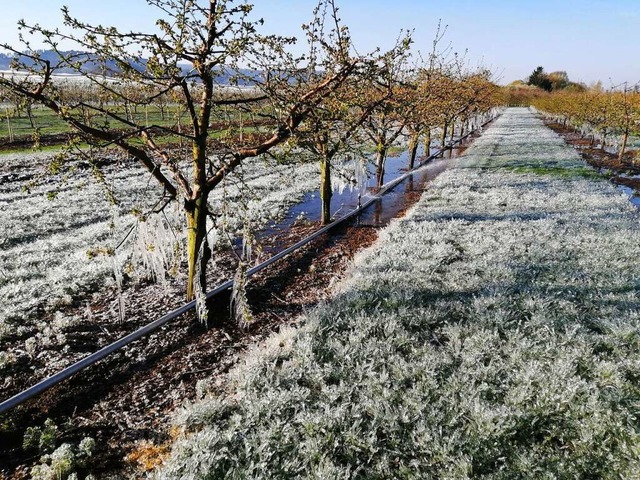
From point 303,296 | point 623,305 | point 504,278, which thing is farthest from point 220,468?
point 623,305

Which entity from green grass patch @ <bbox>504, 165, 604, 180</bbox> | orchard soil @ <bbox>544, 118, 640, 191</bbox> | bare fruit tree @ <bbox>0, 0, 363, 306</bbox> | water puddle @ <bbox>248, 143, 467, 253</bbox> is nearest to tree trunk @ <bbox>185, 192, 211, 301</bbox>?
bare fruit tree @ <bbox>0, 0, 363, 306</bbox>

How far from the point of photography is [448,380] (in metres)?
5.83

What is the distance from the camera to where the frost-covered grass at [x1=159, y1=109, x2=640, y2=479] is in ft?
15.2

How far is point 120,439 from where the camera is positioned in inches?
212

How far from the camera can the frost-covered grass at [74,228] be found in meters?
8.45

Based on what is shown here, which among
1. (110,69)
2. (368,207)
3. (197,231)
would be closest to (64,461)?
(197,231)

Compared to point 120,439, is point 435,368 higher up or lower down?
higher up

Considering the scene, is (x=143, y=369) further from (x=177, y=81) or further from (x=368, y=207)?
(x=368, y=207)

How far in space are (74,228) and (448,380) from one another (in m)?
15.1

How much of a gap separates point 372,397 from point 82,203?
1845 centimetres

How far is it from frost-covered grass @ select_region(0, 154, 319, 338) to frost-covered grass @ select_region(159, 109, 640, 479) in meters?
2.90

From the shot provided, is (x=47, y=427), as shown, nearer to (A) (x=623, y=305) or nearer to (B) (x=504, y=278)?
(B) (x=504, y=278)

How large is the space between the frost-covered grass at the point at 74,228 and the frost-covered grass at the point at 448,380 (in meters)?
2.90

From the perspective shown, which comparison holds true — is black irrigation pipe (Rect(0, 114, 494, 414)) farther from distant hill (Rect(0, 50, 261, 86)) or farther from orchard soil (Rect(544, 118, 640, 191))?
orchard soil (Rect(544, 118, 640, 191))
